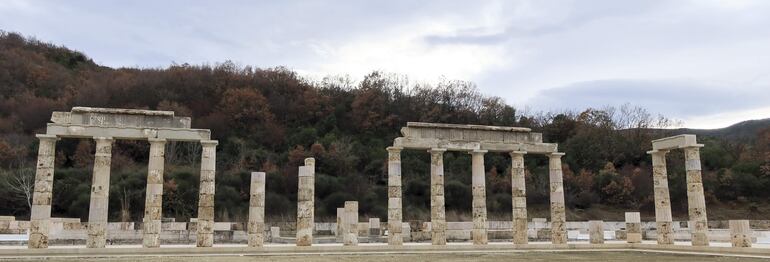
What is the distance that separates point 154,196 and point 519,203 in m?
Answer: 15.9

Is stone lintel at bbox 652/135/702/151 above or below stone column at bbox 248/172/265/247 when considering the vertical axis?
above

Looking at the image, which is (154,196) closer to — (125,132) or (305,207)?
(125,132)

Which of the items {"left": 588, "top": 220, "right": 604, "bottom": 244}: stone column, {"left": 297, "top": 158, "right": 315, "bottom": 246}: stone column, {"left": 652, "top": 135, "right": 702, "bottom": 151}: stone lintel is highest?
{"left": 652, "top": 135, "right": 702, "bottom": 151}: stone lintel

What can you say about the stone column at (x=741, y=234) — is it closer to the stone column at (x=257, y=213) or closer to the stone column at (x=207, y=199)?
the stone column at (x=257, y=213)

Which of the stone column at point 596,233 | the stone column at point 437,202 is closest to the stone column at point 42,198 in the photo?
the stone column at point 437,202

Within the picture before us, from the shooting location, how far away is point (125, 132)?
2470 cm

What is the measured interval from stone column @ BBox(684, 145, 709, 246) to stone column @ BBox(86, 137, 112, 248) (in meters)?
23.7

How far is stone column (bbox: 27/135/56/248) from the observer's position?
904 inches

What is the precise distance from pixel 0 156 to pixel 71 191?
29.5 feet

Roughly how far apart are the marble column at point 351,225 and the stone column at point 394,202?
148 centimetres

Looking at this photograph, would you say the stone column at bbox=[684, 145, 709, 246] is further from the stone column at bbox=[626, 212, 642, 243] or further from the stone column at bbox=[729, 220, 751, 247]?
the stone column at bbox=[626, 212, 642, 243]

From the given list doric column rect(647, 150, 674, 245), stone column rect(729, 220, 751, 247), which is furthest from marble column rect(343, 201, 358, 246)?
stone column rect(729, 220, 751, 247)

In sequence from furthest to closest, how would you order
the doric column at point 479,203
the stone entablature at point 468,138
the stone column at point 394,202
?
the stone entablature at point 468,138, the doric column at point 479,203, the stone column at point 394,202

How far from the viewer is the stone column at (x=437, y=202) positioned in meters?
26.9
